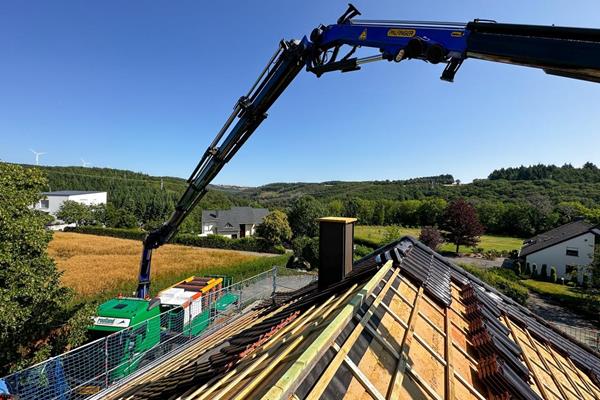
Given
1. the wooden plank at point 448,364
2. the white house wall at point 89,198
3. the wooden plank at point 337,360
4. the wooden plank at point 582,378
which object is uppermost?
the white house wall at point 89,198

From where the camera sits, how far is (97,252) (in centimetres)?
4056

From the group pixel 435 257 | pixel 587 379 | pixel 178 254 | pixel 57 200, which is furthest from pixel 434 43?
pixel 57 200

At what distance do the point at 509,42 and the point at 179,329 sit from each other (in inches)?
573

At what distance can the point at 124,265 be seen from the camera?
3244 cm

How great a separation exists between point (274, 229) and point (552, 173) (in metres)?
131

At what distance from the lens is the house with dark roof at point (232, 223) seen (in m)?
60.0

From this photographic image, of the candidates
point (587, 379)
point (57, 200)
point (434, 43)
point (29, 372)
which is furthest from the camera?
point (57, 200)

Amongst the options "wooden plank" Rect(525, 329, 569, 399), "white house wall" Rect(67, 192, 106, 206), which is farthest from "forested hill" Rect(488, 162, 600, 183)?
"white house wall" Rect(67, 192, 106, 206)

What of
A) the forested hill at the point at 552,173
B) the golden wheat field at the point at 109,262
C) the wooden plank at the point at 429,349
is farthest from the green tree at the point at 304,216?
the forested hill at the point at 552,173

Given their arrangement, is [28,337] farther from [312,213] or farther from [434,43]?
[312,213]

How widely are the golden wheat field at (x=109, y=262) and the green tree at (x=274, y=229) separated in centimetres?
676

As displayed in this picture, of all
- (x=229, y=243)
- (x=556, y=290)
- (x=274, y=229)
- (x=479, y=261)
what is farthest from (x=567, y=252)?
(x=229, y=243)

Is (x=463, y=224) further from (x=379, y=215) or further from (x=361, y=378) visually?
(x=361, y=378)

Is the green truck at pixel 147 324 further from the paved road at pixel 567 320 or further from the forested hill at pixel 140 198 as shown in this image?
the forested hill at pixel 140 198
